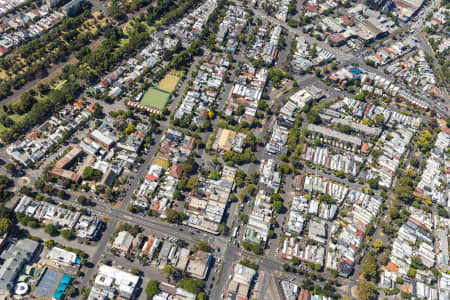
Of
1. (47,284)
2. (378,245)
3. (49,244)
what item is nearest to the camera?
(47,284)

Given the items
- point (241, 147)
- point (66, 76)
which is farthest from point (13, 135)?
point (241, 147)

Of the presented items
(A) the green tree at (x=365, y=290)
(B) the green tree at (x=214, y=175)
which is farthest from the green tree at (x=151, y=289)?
(A) the green tree at (x=365, y=290)

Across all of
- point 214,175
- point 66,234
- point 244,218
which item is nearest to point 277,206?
point 244,218

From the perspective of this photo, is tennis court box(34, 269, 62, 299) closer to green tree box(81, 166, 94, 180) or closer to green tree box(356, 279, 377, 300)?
green tree box(81, 166, 94, 180)

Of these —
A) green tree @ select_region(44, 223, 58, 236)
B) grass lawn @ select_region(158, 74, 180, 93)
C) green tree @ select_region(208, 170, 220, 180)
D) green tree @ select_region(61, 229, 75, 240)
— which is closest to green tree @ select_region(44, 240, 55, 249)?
green tree @ select_region(44, 223, 58, 236)

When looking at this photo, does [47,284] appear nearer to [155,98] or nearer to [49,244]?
[49,244]

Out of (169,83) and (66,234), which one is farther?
(169,83)

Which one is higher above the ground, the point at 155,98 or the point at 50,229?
the point at 155,98
